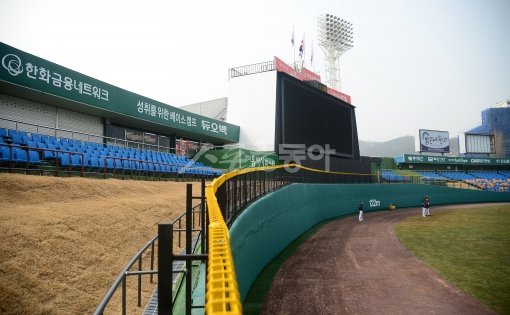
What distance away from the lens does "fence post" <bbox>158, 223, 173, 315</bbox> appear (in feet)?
7.11

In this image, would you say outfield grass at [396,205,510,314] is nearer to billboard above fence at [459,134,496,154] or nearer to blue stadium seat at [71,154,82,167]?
blue stadium seat at [71,154,82,167]

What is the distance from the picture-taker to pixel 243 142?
31484 millimetres

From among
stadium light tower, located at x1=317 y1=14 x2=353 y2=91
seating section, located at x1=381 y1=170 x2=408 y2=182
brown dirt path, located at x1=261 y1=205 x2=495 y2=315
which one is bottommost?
brown dirt path, located at x1=261 y1=205 x2=495 y2=315

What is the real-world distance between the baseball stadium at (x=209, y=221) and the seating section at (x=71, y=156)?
0.11m

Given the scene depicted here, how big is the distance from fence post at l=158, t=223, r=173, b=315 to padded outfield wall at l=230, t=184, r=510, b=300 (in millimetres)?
4132

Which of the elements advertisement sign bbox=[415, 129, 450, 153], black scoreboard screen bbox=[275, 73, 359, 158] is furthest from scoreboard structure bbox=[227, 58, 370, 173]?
advertisement sign bbox=[415, 129, 450, 153]

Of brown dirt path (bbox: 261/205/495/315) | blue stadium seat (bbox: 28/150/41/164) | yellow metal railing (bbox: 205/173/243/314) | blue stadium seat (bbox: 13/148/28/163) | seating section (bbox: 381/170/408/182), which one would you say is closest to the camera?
yellow metal railing (bbox: 205/173/243/314)

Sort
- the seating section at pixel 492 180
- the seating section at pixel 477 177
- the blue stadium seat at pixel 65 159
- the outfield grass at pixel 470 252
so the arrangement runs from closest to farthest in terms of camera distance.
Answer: the outfield grass at pixel 470 252 < the blue stadium seat at pixel 65 159 < the seating section at pixel 492 180 < the seating section at pixel 477 177

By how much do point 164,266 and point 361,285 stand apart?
788 centimetres

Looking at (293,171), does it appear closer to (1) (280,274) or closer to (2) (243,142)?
(1) (280,274)

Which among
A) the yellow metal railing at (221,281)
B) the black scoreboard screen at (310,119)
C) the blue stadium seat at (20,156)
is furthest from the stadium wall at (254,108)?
the yellow metal railing at (221,281)

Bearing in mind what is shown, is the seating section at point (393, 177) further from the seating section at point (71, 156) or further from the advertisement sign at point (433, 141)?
the seating section at point (71, 156)

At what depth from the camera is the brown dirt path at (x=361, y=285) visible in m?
7.21

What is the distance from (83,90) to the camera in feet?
59.7
